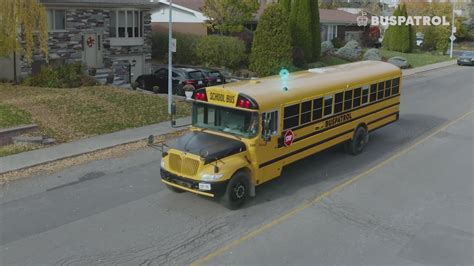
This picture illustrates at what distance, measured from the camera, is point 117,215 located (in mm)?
10312

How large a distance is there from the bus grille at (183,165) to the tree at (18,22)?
484 inches

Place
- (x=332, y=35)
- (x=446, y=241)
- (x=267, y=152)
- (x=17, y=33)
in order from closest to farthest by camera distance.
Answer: (x=446, y=241), (x=267, y=152), (x=17, y=33), (x=332, y=35)

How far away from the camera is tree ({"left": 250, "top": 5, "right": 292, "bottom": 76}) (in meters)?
31.2

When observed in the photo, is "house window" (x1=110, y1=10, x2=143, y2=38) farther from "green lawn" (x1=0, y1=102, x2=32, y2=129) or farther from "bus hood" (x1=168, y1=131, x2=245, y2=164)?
"bus hood" (x1=168, y1=131, x2=245, y2=164)

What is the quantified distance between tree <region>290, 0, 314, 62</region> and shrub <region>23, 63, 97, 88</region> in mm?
16913

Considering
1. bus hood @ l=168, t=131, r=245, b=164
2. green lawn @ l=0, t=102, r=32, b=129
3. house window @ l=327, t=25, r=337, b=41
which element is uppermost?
house window @ l=327, t=25, r=337, b=41

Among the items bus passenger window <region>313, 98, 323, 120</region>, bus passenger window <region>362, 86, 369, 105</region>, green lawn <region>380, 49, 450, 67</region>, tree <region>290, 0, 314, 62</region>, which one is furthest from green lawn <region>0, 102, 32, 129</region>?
green lawn <region>380, 49, 450, 67</region>

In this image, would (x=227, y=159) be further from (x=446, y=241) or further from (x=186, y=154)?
(x=446, y=241)

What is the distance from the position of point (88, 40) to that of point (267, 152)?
19.0m

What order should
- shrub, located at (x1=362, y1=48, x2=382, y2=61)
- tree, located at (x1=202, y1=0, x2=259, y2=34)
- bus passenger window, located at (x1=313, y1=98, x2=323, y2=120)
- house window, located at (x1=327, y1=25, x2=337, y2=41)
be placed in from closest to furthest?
bus passenger window, located at (x1=313, y1=98, x2=323, y2=120), tree, located at (x1=202, y1=0, x2=259, y2=34), shrub, located at (x1=362, y1=48, x2=382, y2=61), house window, located at (x1=327, y1=25, x2=337, y2=41)

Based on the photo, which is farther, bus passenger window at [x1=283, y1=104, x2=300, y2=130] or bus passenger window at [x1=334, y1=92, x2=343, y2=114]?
bus passenger window at [x1=334, y1=92, x2=343, y2=114]

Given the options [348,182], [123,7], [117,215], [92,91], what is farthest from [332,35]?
[117,215]

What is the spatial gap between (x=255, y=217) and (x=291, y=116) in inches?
105

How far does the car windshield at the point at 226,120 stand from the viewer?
10.9 meters
